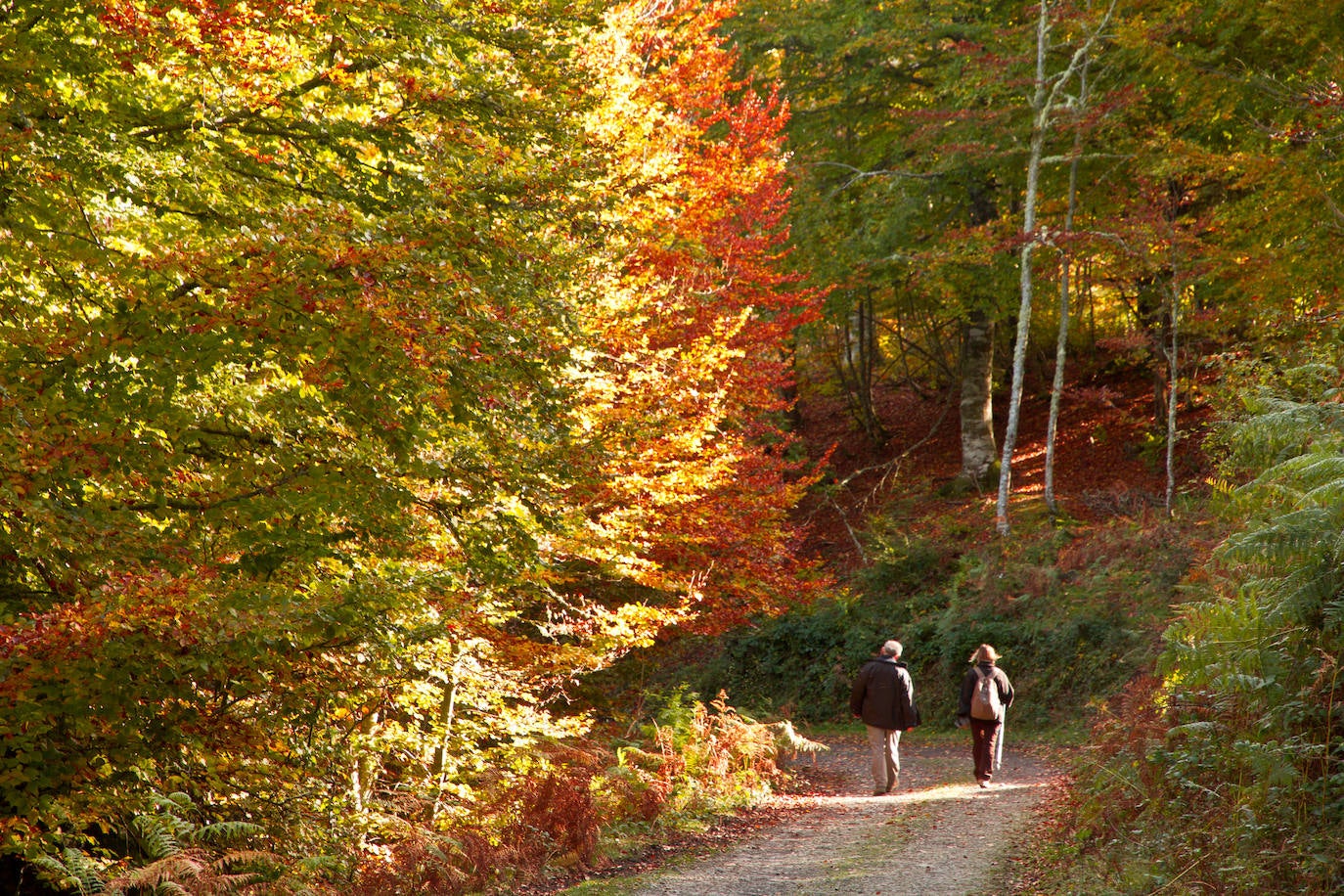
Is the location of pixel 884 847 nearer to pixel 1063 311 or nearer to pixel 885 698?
pixel 885 698

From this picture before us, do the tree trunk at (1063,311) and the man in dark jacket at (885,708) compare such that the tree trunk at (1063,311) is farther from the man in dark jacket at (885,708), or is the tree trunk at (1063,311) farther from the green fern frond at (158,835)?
the green fern frond at (158,835)

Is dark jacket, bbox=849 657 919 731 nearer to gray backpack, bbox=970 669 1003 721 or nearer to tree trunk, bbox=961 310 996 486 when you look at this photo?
gray backpack, bbox=970 669 1003 721

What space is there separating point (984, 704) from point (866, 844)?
358 cm

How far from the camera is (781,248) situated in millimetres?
23375

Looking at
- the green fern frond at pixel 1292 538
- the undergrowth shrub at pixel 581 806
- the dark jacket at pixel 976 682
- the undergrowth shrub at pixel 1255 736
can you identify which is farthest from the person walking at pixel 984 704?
the green fern frond at pixel 1292 538

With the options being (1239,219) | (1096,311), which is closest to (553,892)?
(1239,219)

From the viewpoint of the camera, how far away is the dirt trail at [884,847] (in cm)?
790

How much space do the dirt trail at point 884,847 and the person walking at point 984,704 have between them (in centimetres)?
35

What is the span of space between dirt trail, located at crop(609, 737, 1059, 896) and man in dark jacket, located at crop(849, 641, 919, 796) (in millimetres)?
307

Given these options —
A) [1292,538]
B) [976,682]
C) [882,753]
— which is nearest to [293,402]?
[1292,538]

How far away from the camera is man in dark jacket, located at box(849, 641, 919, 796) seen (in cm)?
1248

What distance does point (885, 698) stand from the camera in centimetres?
1251

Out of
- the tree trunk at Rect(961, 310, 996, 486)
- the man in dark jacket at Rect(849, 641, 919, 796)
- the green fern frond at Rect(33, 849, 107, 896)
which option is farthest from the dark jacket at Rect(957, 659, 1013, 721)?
the tree trunk at Rect(961, 310, 996, 486)

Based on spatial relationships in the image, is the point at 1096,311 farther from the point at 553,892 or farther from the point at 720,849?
the point at 553,892
